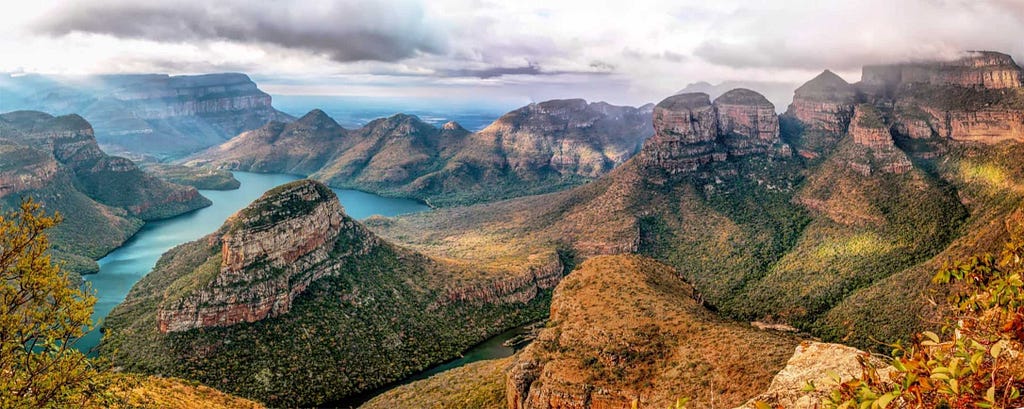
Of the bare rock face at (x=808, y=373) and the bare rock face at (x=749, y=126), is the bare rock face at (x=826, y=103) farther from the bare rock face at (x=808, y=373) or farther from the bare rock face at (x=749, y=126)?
the bare rock face at (x=808, y=373)

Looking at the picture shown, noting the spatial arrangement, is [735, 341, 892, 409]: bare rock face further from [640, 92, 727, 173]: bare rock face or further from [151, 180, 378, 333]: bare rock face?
[640, 92, 727, 173]: bare rock face

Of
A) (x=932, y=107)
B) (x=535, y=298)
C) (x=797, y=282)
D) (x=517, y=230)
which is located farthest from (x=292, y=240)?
(x=932, y=107)

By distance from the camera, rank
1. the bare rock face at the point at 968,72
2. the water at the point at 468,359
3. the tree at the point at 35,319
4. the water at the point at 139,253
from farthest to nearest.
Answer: the bare rock face at the point at 968,72 < the water at the point at 139,253 < the water at the point at 468,359 < the tree at the point at 35,319

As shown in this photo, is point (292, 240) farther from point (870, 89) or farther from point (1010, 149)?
point (870, 89)

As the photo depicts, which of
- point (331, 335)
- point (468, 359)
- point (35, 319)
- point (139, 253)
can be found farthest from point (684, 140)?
point (35, 319)

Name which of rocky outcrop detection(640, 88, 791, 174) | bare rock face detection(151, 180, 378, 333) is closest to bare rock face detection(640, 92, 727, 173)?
rocky outcrop detection(640, 88, 791, 174)

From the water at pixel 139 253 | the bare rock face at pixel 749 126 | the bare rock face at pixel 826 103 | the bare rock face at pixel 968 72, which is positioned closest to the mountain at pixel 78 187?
the water at pixel 139 253

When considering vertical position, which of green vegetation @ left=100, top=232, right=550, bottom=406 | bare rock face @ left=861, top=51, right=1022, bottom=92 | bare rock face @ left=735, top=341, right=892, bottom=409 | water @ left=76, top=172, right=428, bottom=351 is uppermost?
bare rock face @ left=861, top=51, right=1022, bottom=92
